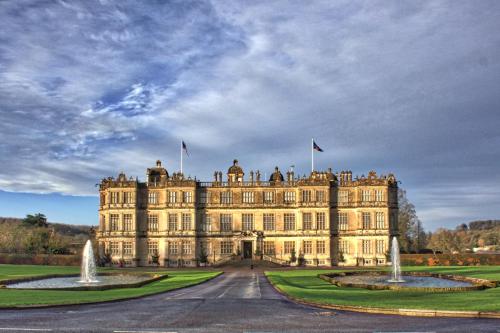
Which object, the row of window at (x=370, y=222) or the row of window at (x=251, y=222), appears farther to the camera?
the row of window at (x=251, y=222)

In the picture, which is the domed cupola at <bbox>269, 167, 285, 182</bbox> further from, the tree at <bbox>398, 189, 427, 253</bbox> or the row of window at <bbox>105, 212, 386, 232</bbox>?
the tree at <bbox>398, 189, 427, 253</bbox>

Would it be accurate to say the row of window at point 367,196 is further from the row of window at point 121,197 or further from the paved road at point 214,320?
the paved road at point 214,320

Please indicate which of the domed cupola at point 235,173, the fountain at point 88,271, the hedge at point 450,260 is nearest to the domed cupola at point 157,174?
the domed cupola at point 235,173

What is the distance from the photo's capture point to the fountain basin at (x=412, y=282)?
126 ft

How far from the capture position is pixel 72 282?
51875 millimetres

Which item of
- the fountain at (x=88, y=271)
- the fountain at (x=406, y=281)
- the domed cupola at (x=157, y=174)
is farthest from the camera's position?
the domed cupola at (x=157, y=174)

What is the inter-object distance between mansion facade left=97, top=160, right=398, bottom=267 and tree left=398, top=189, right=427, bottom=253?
16004mm

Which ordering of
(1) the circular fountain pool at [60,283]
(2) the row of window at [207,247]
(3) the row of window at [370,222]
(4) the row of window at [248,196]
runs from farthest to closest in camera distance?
1. (4) the row of window at [248,196]
2. (2) the row of window at [207,247]
3. (3) the row of window at [370,222]
4. (1) the circular fountain pool at [60,283]

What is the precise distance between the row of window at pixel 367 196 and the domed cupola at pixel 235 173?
17810 mm

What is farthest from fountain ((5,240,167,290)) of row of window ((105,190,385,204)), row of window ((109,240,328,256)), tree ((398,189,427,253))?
tree ((398,189,427,253))

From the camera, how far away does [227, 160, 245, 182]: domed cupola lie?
90312 mm

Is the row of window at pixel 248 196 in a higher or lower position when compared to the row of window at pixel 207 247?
higher

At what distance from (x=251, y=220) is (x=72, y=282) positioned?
133 ft

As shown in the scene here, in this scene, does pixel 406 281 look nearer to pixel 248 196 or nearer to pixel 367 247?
pixel 367 247
